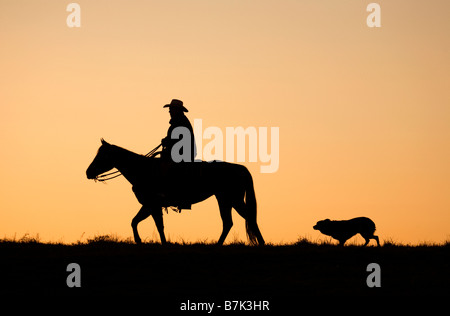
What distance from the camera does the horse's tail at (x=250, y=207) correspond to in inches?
774

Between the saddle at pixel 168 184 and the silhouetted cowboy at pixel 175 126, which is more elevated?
the silhouetted cowboy at pixel 175 126

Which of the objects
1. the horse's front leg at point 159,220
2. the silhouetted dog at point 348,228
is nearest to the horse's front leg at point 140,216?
the horse's front leg at point 159,220

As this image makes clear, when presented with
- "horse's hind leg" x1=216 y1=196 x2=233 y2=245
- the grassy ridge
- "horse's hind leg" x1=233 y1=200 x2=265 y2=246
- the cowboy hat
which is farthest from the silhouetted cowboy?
the grassy ridge

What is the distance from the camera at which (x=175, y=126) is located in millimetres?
19406

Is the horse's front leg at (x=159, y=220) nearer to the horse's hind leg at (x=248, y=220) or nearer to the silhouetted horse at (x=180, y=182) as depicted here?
the silhouetted horse at (x=180, y=182)

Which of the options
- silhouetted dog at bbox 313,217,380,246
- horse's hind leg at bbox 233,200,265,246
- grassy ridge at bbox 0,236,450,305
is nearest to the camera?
grassy ridge at bbox 0,236,450,305

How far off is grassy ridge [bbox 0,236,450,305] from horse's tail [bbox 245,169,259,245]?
188cm

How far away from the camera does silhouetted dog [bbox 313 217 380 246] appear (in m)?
23.8

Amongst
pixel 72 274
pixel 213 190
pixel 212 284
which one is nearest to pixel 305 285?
pixel 212 284

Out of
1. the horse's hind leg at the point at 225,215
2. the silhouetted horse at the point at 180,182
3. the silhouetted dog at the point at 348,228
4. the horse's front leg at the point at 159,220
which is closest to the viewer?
the horse's front leg at the point at 159,220

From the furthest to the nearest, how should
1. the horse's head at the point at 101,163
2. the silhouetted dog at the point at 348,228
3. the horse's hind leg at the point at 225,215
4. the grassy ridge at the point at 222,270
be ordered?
1. the silhouetted dog at the point at 348,228
2. the horse's head at the point at 101,163
3. the horse's hind leg at the point at 225,215
4. the grassy ridge at the point at 222,270

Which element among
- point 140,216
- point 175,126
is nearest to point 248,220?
point 140,216

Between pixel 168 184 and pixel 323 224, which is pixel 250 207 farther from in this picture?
pixel 323 224

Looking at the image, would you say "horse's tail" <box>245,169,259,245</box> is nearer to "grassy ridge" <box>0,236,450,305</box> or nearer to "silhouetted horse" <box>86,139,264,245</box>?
"silhouetted horse" <box>86,139,264,245</box>
